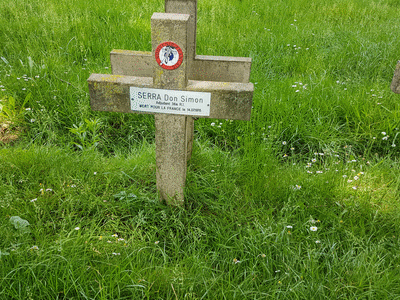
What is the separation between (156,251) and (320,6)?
558 cm

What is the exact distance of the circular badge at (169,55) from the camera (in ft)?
6.21

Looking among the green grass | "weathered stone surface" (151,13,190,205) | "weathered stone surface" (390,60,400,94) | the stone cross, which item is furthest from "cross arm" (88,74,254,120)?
"weathered stone surface" (390,60,400,94)

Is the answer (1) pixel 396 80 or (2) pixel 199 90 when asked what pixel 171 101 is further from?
(1) pixel 396 80

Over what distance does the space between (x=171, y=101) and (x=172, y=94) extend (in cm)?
4

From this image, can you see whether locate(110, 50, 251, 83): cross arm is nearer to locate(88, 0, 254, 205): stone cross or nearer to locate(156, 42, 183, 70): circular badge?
locate(88, 0, 254, 205): stone cross

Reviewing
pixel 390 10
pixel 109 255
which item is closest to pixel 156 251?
pixel 109 255

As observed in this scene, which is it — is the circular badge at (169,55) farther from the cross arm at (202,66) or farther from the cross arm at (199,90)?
the cross arm at (202,66)

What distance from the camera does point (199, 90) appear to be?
203 cm

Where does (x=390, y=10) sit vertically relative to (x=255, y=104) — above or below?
above

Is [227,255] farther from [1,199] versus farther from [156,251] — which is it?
[1,199]

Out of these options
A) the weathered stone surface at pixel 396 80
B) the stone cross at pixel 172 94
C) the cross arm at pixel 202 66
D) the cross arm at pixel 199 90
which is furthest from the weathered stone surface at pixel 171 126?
the weathered stone surface at pixel 396 80

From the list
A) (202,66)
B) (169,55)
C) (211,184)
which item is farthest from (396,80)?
(169,55)

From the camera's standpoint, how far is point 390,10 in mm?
6191

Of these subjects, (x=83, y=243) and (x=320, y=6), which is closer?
(x=83, y=243)
